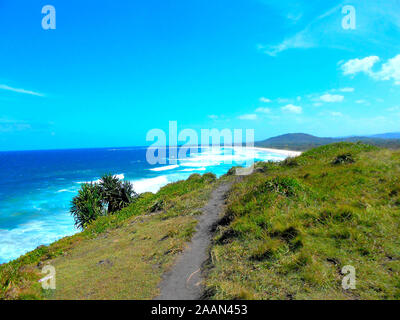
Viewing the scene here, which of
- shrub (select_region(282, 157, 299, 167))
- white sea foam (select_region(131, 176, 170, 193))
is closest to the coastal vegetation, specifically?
shrub (select_region(282, 157, 299, 167))

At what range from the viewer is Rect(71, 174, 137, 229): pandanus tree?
22.1 metres

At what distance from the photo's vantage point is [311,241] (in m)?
5.67

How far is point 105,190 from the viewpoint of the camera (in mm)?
25156

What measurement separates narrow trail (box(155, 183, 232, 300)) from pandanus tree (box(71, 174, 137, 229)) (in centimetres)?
1730

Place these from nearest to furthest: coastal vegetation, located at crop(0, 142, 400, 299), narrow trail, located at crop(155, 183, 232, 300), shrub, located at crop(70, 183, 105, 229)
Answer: coastal vegetation, located at crop(0, 142, 400, 299), narrow trail, located at crop(155, 183, 232, 300), shrub, located at crop(70, 183, 105, 229)

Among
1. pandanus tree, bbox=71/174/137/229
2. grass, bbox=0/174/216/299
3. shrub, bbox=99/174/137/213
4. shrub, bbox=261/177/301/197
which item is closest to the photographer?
grass, bbox=0/174/216/299

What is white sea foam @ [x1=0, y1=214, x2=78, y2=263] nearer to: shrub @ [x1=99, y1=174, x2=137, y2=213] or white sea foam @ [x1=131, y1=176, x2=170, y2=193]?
shrub @ [x1=99, y1=174, x2=137, y2=213]

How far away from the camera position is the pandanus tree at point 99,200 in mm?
22078

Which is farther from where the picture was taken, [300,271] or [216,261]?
[216,261]

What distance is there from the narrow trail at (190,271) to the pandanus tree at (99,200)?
1730 centimetres

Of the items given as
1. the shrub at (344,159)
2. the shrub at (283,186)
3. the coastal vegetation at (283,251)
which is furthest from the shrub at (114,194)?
the shrub at (344,159)
